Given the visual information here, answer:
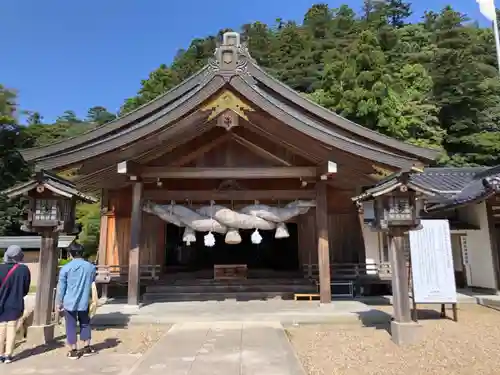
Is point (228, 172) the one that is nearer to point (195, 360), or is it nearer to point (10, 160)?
point (195, 360)

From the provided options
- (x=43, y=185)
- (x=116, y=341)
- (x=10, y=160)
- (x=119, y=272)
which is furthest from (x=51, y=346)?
(x=10, y=160)

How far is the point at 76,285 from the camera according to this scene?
5344 mm

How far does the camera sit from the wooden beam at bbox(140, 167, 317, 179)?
880 cm

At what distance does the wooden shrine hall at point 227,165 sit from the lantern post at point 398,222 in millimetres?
830

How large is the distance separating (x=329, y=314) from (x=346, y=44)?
1564 inches

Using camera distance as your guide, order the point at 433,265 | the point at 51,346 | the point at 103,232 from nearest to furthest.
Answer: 1. the point at 51,346
2. the point at 433,265
3. the point at 103,232

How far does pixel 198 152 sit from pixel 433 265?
583 centimetres

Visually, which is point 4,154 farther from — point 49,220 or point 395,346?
point 395,346

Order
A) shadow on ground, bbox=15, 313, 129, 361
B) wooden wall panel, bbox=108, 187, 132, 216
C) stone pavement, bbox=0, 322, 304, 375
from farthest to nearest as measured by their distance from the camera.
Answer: wooden wall panel, bbox=108, 187, 132, 216, shadow on ground, bbox=15, 313, 129, 361, stone pavement, bbox=0, 322, 304, 375

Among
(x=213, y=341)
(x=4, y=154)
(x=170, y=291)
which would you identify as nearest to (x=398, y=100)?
(x=170, y=291)

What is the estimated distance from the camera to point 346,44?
41.4 meters

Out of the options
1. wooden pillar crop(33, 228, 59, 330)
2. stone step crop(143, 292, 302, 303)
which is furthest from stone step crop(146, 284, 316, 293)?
wooden pillar crop(33, 228, 59, 330)

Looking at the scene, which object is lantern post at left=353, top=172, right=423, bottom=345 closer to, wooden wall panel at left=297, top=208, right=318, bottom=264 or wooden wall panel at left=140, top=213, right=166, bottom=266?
wooden wall panel at left=297, top=208, right=318, bottom=264

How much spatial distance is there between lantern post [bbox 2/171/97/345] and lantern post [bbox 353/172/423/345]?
543 cm
